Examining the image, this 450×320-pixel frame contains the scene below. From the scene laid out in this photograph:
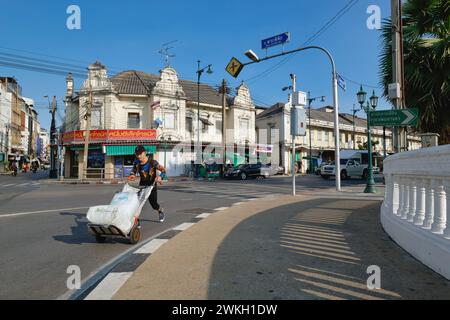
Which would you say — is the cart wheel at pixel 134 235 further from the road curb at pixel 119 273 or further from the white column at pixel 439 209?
the white column at pixel 439 209

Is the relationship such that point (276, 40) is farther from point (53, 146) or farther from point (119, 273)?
point (53, 146)

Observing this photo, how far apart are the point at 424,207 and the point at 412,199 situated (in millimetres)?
427

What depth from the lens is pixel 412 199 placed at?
15.4 feet

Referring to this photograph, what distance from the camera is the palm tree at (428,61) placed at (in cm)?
888

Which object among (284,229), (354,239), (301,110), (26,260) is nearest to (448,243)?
(354,239)

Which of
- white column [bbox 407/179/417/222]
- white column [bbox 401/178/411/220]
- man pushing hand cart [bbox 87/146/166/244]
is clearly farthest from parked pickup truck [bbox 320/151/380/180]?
man pushing hand cart [bbox 87/146/166/244]

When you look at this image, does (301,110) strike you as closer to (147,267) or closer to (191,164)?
(147,267)

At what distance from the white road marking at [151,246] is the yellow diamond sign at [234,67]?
9.30 m

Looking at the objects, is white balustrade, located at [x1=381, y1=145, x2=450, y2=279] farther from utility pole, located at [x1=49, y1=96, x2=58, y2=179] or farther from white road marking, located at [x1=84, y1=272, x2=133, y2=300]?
utility pole, located at [x1=49, y1=96, x2=58, y2=179]

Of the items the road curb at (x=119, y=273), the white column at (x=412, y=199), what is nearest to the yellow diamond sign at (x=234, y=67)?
the road curb at (x=119, y=273)

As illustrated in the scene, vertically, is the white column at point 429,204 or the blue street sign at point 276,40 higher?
the blue street sign at point 276,40

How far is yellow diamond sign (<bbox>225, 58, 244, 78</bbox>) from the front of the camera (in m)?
13.0

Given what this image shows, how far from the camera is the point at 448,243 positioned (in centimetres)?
338

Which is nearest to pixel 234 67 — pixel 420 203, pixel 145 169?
pixel 145 169
